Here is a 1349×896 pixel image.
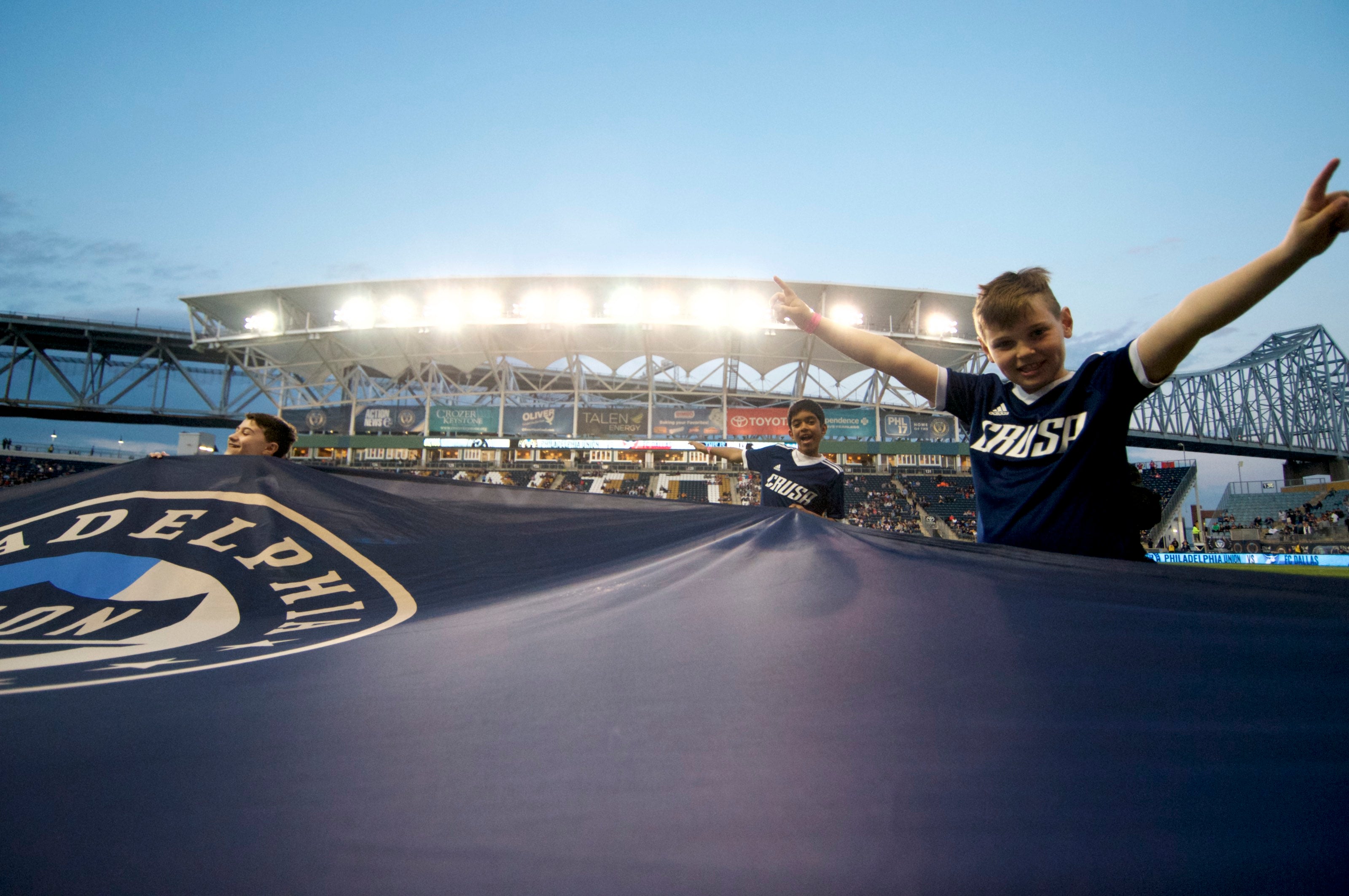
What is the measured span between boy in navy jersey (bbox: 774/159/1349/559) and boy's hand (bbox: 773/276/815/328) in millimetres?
226

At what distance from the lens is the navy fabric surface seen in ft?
2.24

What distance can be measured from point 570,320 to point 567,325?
1.33 feet

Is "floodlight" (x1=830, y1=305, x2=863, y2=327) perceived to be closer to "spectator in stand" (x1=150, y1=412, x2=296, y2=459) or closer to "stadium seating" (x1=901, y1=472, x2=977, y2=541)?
"stadium seating" (x1=901, y1=472, x2=977, y2=541)

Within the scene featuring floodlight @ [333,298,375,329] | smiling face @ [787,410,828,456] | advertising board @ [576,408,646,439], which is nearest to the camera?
smiling face @ [787,410,828,456]

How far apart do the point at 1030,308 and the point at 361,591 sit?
7.03 feet

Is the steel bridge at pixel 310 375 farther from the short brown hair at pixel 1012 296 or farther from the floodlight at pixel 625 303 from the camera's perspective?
the short brown hair at pixel 1012 296

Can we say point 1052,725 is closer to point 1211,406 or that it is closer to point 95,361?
point 95,361

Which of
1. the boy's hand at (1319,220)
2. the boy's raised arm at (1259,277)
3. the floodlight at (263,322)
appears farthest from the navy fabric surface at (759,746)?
the floodlight at (263,322)

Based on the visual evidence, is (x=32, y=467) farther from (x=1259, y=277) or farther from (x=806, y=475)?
(x=1259, y=277)

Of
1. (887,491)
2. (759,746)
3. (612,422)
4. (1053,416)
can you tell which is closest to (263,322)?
(612,422)

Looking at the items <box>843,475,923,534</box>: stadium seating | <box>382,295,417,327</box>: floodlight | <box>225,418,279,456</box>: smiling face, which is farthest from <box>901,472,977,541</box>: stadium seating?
<box>225,418,279,456</box>: smiling face

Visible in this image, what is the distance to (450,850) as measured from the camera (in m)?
0.71

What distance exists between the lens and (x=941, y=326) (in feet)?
72.8

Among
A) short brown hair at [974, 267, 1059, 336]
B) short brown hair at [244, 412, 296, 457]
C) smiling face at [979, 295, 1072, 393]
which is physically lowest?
short brown hair at [244, 412, 296, 457]
